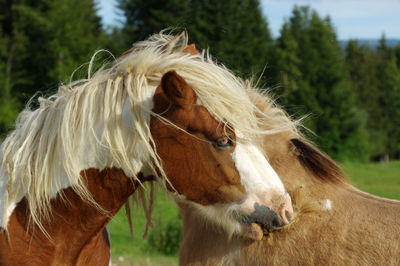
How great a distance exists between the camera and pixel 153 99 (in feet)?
8.79

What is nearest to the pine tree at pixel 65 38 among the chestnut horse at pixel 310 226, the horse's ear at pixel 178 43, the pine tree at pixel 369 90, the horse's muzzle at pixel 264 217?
the horse's ear at pixel 178 43

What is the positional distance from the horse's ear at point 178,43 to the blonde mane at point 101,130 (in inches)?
8.2

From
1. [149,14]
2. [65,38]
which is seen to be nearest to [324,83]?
[149,14]

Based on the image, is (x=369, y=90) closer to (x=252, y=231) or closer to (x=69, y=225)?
(x=252, y=231)

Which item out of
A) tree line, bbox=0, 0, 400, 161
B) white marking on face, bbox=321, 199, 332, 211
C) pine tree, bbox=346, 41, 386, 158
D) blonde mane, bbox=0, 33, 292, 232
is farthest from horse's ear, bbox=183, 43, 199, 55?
pine tree, bbox=346, 41, 386, 158

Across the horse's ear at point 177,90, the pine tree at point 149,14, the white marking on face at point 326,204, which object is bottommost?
the pine tree at point 149,14

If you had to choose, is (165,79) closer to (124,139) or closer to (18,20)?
(124,139)

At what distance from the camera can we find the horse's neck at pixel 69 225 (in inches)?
103

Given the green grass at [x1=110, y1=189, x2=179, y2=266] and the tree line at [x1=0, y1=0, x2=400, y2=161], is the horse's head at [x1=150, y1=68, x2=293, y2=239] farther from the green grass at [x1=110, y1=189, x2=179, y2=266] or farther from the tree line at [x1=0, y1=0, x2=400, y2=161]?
the tree line at [x1=0, y1=0, x2=400, y2=161]

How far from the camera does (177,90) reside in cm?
257

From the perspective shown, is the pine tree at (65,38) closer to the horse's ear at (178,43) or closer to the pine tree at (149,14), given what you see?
the pine tree at (149,14)

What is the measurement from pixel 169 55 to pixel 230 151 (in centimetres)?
74

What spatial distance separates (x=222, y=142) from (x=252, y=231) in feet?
2.14

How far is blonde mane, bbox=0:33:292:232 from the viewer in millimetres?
2641
